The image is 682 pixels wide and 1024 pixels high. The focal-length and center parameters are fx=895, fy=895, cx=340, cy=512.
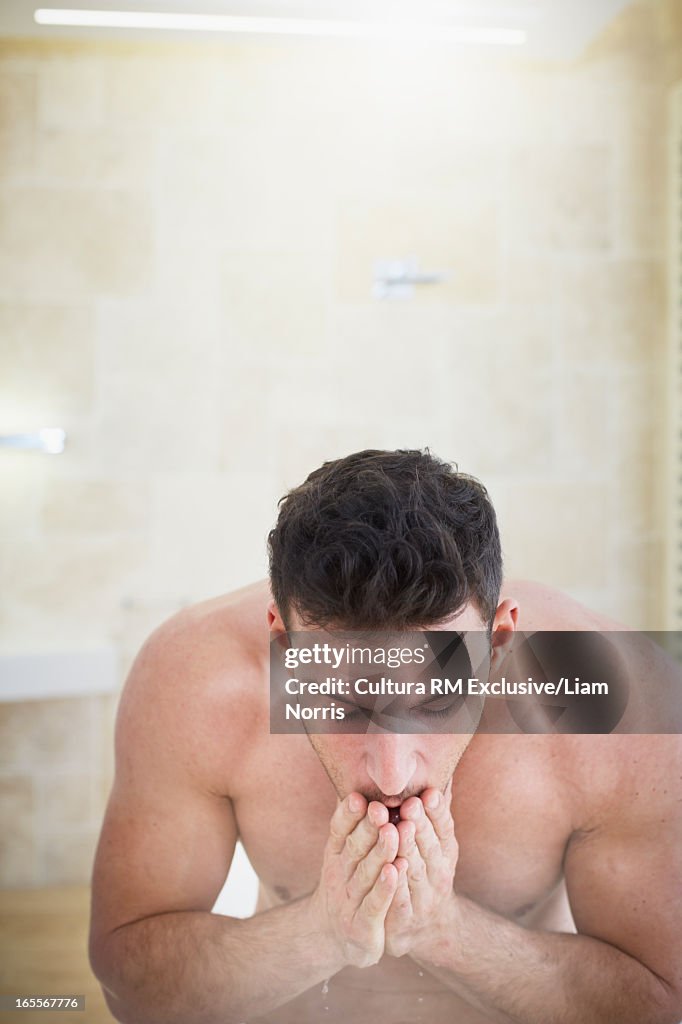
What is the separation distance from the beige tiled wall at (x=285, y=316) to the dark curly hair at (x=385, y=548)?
430 mm

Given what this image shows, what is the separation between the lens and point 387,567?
600mm

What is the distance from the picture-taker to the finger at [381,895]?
25.1 inches

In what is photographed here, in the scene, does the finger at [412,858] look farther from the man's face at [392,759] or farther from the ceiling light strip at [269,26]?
the ceiling light strip at [269,26]

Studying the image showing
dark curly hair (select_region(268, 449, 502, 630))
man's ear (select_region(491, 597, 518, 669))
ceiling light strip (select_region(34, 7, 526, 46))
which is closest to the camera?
dark curly hair (select_region(268, 449, 502, 630))

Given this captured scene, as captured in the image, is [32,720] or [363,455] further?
[32,720]

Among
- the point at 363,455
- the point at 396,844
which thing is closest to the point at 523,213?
the point at 363,455

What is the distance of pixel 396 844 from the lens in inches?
Answer: 24.9

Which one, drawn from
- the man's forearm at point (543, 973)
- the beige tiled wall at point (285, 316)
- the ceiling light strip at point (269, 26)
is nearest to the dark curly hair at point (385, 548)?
the man's forearm at point (543, 973)

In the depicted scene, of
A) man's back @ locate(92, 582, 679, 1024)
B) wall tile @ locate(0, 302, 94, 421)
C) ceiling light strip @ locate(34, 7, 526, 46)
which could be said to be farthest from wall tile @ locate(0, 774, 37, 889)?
ceiling light strip @ locate(34, 7, 526, 46)

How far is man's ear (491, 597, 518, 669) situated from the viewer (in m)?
0.71

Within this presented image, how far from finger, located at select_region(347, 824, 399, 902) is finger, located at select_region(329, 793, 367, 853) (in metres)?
0.02

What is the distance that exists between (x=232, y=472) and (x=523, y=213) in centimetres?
49

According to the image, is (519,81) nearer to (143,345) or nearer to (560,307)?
(560,307)

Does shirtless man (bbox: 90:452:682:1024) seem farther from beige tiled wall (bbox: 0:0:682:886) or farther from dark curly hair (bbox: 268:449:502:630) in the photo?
beige tiled wall (bbox: 0:0:682:886)
